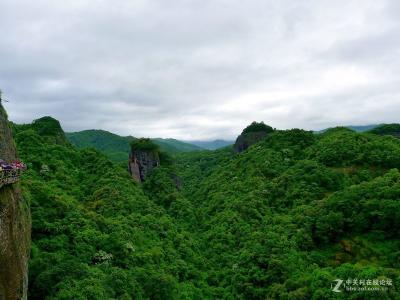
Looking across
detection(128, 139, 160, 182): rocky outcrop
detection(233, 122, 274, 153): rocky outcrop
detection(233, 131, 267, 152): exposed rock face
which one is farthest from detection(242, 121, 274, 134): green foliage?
detection(128, 139, 160, 182): rocky outcrop

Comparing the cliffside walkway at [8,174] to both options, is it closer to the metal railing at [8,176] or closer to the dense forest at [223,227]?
the metal railing at [8,176]

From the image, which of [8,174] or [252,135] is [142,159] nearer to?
[252,135]

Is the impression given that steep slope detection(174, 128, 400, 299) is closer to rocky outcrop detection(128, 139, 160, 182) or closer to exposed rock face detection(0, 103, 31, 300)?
rocky outcrop detection(128, 139, 160, 182)

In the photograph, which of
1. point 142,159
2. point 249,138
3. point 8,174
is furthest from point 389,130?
point 8,174

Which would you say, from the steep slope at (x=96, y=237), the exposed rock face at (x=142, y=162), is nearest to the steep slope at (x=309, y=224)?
the steep slope at (x=96, y=237)

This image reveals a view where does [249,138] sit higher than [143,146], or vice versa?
[249,138]
